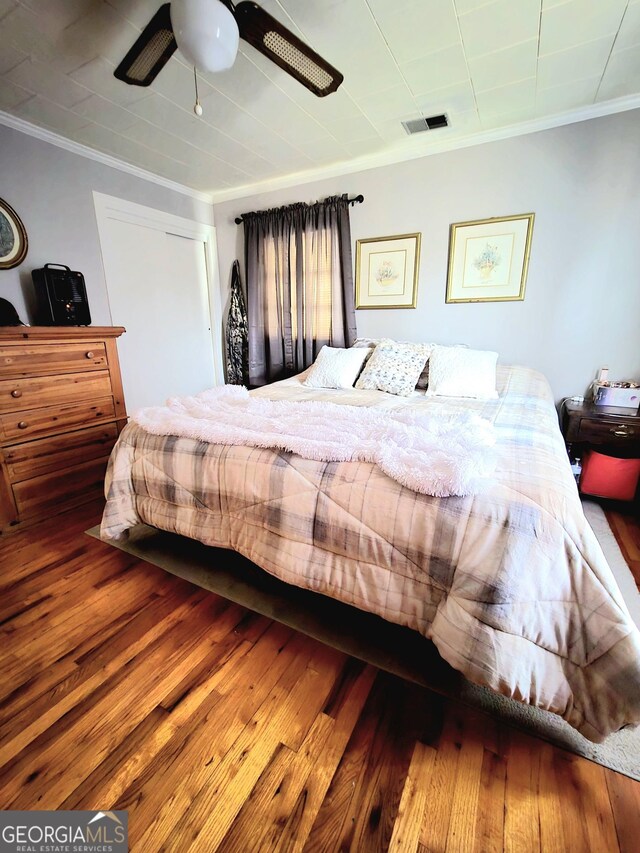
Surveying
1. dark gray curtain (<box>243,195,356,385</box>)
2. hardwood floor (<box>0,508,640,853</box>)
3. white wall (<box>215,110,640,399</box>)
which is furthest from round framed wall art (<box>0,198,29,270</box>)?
white wall (<box>215,110,640,399</box>)

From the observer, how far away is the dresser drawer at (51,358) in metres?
1.98

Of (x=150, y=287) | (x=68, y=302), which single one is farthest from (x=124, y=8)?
(x=150, y=287)

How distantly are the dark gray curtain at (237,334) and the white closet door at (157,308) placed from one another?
10.0 inches

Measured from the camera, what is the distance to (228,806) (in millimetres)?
865

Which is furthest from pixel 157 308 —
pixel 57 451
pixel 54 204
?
pixel 57 451

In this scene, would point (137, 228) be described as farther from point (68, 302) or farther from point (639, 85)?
point (639, 85)

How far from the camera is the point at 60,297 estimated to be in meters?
2.34

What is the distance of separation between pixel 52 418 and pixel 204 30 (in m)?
2.08

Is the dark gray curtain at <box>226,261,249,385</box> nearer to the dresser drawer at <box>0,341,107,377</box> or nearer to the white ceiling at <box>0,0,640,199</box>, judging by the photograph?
the white ceiling at <box>0,0,640,199</box>

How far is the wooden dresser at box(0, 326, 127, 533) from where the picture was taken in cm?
201

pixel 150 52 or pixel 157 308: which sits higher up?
pixel 150 52

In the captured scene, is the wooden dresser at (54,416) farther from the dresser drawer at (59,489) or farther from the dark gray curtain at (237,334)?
the dark gray curtain at (237,334)

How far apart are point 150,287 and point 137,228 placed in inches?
18.8

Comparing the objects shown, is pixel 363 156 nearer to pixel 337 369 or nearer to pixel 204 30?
pixel 337 369
